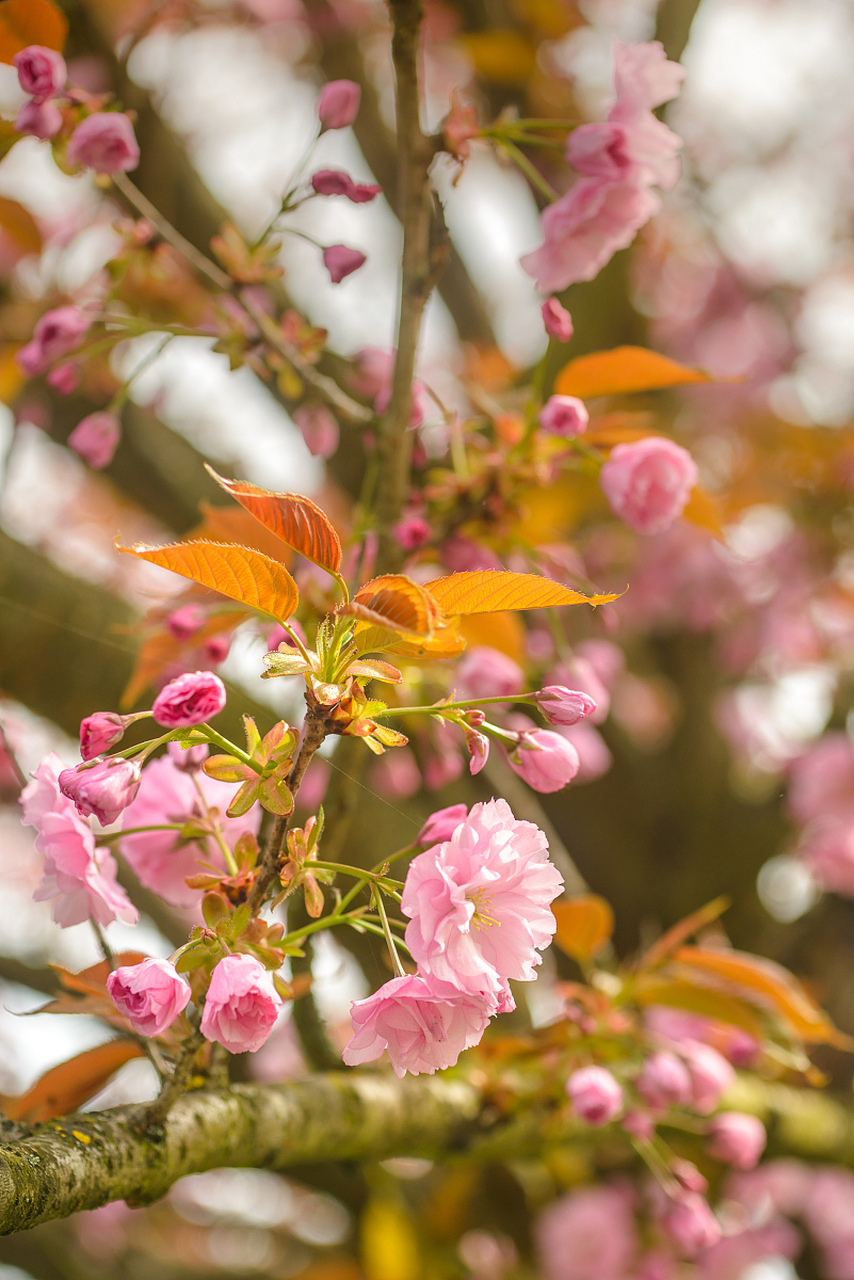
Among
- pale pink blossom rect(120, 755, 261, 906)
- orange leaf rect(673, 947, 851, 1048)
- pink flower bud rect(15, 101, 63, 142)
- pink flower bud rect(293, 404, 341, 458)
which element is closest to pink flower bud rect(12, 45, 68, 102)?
pink flower bud rect(15, 101, 63, 142)

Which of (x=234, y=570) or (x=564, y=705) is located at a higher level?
(x=234, y=570)

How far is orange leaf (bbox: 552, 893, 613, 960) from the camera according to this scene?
0.84m

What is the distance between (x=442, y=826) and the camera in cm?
47

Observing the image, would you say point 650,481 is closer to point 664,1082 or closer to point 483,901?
point 483,901

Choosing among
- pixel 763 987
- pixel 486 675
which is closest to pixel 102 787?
pixel 486 675

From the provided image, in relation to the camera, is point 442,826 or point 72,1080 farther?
point 72,1080

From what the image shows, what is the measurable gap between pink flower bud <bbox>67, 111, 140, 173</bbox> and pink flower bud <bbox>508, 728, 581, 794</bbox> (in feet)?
1.79

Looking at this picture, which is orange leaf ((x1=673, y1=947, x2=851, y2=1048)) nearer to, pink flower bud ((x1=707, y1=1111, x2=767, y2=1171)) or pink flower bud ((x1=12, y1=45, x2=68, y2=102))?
pink flower bud ((x1=707, y1=1111, x2=767, y2=1171))

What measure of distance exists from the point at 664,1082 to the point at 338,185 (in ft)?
3.03

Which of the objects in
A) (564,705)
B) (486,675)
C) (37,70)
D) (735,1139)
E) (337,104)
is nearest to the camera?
(564,705)

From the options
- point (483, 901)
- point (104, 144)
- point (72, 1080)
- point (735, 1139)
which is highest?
point (104, 144)

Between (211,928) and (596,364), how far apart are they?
1.93 feet

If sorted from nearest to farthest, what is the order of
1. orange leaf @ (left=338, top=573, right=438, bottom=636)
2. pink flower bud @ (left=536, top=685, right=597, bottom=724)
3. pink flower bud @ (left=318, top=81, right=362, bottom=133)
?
orange leaf @ (left=338, top=573, right=438, bottom=636) < pink flower bud @ (left=536, top=685, right=597, bottom=724) < pink flower bud @ (left=318, top=81, right=362, bottom=133)

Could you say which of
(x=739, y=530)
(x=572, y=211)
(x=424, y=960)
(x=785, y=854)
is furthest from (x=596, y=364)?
(x=785, y=854)
